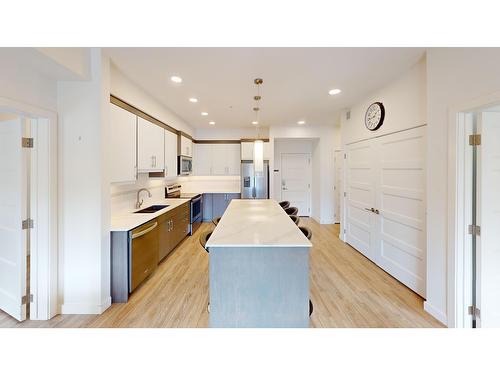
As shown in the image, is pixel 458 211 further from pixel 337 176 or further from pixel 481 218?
pixel 337 176

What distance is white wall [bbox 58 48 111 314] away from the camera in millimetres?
2232

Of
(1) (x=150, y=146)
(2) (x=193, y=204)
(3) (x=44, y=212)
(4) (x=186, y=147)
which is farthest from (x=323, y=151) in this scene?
(3) (x=44, y=212)

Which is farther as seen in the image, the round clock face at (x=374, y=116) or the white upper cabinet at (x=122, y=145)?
the round clock face at (x=374, y=116)

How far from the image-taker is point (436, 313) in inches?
85.9

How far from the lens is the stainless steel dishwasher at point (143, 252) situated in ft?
8.27

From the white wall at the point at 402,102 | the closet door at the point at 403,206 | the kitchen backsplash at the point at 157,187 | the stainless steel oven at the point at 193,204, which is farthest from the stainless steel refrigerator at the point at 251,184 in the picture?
the closet door at the point at 403,206

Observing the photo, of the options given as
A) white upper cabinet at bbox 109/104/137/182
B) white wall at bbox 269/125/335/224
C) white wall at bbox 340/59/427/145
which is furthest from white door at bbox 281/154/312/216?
white upper cabinet at bbox 109/104/137/182

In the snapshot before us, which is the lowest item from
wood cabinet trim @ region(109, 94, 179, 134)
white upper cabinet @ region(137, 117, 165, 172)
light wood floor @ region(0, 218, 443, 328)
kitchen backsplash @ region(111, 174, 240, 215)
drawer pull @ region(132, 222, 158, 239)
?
light wood floor @ region(0, 218, 443, 328)

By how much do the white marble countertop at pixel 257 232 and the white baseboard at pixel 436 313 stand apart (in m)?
1.61

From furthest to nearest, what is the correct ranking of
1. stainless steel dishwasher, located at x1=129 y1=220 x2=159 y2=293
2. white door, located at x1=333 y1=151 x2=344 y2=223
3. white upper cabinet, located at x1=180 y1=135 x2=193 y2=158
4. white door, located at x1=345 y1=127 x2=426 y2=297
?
white door, located at x1=333 y1=151 x2=344 y2=223
white upper cabinet, located at x1=180 y1=135 x2=193 y2=158
white door, located at x1=345 y1=127 x2=426 y2=297
stainless steel dishwasher, located at x1=129 y1=220 x2=159 y2=293

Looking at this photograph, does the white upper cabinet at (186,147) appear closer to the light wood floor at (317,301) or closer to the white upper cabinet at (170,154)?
the white upper cabinet at (170,154)

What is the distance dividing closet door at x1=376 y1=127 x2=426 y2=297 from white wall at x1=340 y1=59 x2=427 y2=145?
0.13 m

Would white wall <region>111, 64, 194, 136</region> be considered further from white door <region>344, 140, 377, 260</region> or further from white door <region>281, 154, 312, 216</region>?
white door <region>281, 154, 312, 216</region>
